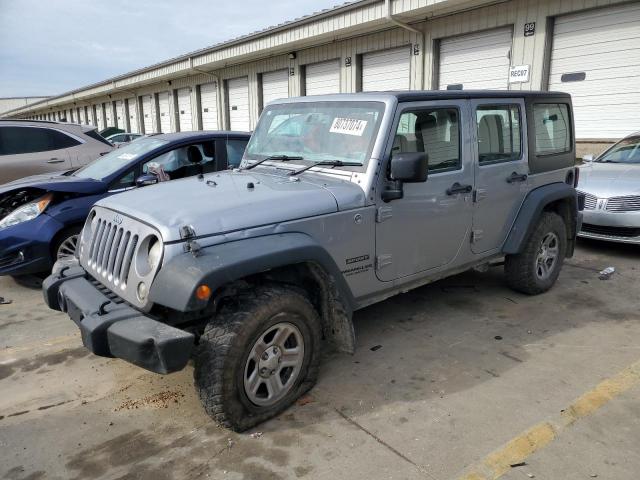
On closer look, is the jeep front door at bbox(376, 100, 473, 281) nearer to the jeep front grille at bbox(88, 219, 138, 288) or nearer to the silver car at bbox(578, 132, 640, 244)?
the jeep front grille at bbox(88, 219, 138, 288)

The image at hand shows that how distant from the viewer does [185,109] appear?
23344 millimetres

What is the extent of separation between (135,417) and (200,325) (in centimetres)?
71

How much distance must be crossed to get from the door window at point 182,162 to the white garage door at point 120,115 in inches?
1130

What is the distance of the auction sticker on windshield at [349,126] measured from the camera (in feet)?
11.4

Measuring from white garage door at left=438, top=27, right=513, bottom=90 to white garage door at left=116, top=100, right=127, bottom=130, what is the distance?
25410 mm

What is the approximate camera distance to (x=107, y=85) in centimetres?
2955

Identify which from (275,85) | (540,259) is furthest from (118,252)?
(275,85)

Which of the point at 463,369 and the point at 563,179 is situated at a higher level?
the point at 563,179

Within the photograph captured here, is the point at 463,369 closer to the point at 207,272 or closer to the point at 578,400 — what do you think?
the point at 578,400

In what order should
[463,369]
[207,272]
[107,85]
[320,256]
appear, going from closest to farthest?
[207,272]
[320,256]
[463,369]
[107,85]

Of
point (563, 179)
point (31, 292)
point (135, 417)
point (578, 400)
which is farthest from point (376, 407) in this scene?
point (31, 292)

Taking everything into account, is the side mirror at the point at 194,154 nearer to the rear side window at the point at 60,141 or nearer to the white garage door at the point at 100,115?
the rear side window at the point at 60,141

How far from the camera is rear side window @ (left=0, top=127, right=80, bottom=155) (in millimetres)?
7977

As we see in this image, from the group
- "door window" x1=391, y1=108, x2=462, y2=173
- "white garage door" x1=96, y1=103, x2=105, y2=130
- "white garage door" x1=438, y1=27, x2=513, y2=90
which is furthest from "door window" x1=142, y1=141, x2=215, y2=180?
"white garage door" x1=96, y1=103, x2=105, y2=130
